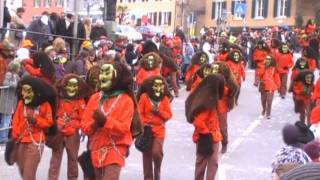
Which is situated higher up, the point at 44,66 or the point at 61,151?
the point at 44,66

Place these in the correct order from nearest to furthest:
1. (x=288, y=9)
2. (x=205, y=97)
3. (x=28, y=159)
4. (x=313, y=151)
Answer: (x=313, y=151), (x=28, y=159), (x=205, y=97), (x=288, y=9)

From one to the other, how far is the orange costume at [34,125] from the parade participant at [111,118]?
91 centimetres

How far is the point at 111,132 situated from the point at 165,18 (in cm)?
7686

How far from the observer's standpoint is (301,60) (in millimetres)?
17406

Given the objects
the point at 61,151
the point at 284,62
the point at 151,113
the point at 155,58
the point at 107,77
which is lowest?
the point at 61,151

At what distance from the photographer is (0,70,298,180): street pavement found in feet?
34.4

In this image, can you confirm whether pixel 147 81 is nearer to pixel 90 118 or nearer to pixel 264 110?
pixel 90 118

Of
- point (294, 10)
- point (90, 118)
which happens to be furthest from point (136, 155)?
point (294, 10)

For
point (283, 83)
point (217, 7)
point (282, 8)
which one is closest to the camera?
point (283, 83)

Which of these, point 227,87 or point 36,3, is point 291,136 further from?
point 36,3

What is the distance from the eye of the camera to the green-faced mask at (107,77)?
23.8 feet

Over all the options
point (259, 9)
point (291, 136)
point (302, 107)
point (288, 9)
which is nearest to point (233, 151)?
point (302, 107)

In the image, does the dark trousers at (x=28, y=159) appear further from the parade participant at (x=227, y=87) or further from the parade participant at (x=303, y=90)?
the parade participant at (x=303, y=90)

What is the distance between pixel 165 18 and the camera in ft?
274
